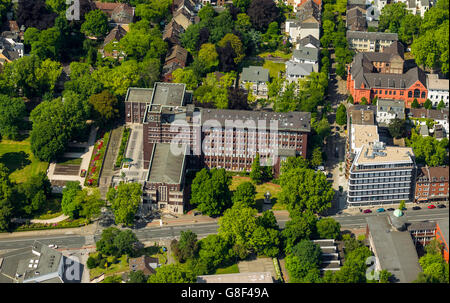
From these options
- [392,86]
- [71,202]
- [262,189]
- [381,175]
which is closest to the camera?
[381,175]

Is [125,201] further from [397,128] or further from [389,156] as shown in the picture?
[397,128]

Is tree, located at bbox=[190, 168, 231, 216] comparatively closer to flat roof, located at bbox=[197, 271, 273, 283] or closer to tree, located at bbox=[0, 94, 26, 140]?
flat roof, located at bbox=[197, 271, 273, 283]

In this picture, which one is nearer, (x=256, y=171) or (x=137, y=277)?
(x=137, y=277)

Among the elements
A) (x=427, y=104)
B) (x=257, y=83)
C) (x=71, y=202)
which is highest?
(x=257, y=83)

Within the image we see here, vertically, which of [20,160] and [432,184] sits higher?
[20,160]

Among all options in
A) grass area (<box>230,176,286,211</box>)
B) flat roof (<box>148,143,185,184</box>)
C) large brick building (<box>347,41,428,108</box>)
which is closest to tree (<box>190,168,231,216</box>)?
flat roof (<box>148,143,185,184</box>)

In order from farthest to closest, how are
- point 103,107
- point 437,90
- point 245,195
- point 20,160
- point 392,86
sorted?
point 392,86 → point 437,90 → point 103,107 → point 20,160 → point 245,195

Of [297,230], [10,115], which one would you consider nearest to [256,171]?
[297,230]

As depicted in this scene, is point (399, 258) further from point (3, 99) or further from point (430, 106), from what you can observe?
point (3, 99)
